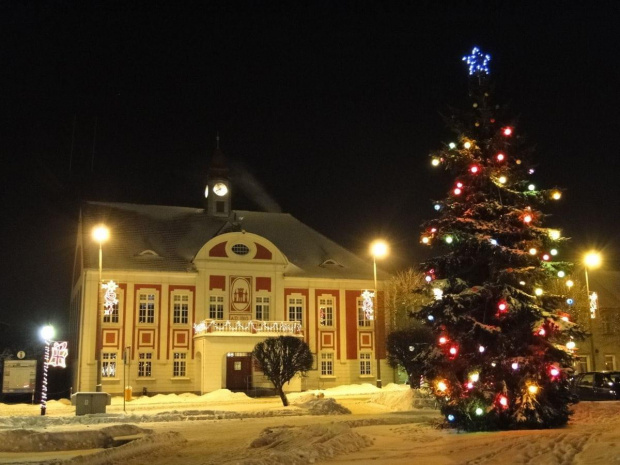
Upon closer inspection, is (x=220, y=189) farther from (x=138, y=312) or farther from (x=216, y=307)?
(x=138, y=312)

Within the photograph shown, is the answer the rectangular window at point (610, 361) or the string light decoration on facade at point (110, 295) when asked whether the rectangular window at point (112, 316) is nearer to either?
the string light decoration on facade at point (110, 295)

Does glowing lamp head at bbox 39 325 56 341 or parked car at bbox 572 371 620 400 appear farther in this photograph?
glowing lamp head at bbox 39 325 56 341

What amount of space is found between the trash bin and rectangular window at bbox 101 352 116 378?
13.7 metres

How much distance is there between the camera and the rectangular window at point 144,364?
128 ft

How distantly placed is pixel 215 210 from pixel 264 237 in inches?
211

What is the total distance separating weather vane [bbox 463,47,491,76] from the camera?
56.6ft

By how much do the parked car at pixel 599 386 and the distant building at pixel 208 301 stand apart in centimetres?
1234

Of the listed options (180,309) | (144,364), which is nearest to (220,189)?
(180,309)

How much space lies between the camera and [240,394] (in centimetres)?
3266

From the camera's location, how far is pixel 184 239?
145 ft

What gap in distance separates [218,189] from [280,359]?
799 inches

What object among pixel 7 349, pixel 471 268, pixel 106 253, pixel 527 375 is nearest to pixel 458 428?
pixel 527 375

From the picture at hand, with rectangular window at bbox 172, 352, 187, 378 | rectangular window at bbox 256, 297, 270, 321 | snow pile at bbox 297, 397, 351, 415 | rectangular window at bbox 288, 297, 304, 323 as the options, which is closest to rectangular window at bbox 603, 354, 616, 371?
rectangular window at bbox 288, 297, 304, 323

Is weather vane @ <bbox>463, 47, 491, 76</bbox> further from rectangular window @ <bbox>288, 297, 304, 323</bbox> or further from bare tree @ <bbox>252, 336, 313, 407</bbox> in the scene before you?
rectangular window @ <bbox>288, 297, 304, 323</bbox>
